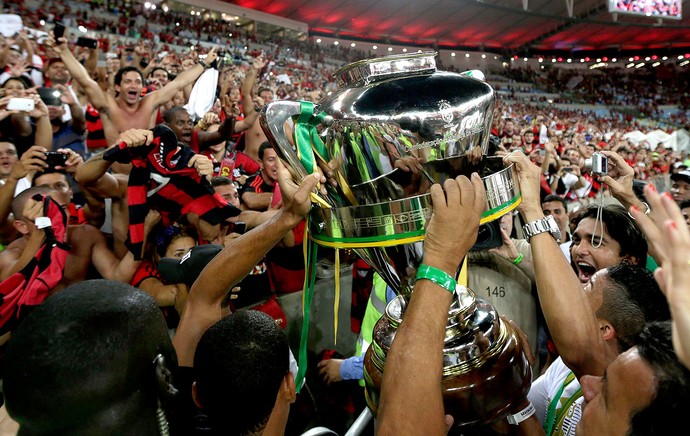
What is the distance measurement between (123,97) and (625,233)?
3.74 m

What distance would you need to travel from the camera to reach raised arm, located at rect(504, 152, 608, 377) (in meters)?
1.13

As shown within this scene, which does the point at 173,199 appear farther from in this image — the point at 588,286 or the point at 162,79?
the point at 162,79

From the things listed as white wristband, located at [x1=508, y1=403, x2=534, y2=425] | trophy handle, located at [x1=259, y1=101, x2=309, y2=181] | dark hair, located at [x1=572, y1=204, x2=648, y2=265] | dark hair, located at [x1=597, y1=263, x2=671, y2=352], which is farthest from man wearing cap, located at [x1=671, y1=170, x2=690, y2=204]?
trophy handle, located at [x1=259, y1=101, x2=309, y2=181]

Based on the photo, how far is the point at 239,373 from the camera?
3.71 feet

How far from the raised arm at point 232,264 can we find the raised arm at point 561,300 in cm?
57

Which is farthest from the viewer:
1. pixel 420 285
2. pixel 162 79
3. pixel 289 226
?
pixel 162 79

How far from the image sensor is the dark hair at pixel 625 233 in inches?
74.3

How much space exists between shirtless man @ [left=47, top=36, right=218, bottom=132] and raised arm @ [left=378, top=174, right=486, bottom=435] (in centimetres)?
365

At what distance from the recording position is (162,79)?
5.16m

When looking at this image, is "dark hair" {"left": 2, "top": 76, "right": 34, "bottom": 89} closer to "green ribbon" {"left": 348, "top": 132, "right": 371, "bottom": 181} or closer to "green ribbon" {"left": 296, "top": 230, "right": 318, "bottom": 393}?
"green ribbon" {"left": 296, "top": 230, "right": 318, "bottom": 393}

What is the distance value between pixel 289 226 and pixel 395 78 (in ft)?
1.41

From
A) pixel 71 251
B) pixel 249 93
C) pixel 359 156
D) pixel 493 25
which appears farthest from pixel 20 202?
pixel 493 25

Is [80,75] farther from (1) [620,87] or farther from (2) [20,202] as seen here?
(1) [620,87]

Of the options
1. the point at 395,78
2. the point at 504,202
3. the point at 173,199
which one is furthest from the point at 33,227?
the point at 504,202
